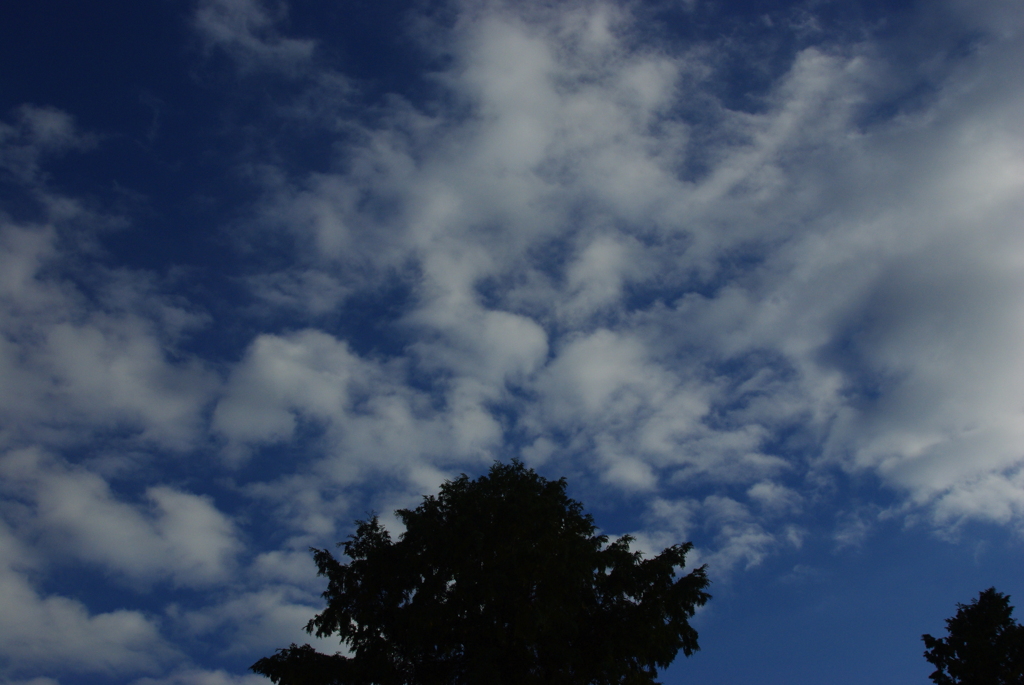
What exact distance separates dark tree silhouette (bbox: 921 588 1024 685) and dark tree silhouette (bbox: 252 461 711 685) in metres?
18.7

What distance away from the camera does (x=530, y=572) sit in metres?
21.7

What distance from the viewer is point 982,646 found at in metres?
32.1

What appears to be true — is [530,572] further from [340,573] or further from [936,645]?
[936,645]

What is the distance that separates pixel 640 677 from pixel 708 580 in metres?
3.76

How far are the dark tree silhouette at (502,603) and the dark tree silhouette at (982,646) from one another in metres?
18.7

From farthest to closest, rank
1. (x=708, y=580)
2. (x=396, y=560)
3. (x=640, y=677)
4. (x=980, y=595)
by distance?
(x=980, y=595)
(x=396, y=560)
(x=708, y=580)
(x=640, y=677)

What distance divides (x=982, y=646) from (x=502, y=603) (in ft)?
82.5

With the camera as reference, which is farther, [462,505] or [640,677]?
[462,505]

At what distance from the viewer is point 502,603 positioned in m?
21.7

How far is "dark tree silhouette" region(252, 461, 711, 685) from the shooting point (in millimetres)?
21062

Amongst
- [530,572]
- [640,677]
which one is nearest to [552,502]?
[530,572]

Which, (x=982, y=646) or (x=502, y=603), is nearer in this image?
(x=502, y=603)

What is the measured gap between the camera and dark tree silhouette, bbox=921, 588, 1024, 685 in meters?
31.3

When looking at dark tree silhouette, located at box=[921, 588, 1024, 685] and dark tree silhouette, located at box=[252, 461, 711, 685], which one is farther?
dark tree silhouette, located at box=[921, 588, 1024, 685]
